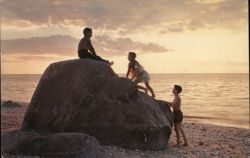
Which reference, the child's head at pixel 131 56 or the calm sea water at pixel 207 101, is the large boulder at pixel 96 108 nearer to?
the calm sea water at pixel 207 101

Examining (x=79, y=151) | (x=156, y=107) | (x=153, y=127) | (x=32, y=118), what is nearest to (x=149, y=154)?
(x=153, y=127)

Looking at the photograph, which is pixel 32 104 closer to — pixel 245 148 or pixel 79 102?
pixel 79 102

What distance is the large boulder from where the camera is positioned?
8961 millimetres

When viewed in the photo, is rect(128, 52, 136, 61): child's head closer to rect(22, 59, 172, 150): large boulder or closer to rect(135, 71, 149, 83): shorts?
rect(135, 71, 149, 83): shorts

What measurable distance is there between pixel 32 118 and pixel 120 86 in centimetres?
203

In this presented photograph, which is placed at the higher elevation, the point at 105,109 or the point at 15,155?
the point at 105,109

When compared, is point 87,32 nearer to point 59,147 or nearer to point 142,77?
point 142,77

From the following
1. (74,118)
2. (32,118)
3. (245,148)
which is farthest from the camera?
(245,148)

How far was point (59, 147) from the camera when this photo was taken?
758cm

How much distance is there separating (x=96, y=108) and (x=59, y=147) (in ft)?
5.29

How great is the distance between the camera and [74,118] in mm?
8984

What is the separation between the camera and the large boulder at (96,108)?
8961 millimetres

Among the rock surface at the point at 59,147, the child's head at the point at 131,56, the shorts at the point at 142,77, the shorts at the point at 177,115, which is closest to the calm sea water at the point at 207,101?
the rock surface at the point at 59,147

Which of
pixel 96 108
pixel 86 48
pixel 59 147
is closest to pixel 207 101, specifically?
pixel 86 48
